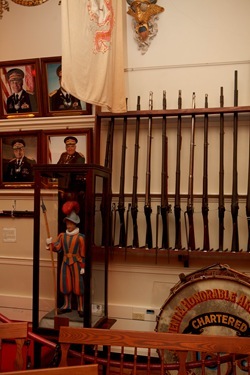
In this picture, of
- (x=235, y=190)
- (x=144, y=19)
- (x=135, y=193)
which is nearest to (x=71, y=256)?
(x=135, y=193)

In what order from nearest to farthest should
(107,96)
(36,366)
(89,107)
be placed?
(36,366), (107,96), (89,107)

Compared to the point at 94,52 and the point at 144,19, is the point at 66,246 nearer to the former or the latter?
the point at 94,52

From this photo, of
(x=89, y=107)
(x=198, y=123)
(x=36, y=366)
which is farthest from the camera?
(x=89, y=107)

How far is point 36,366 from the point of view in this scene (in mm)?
2816

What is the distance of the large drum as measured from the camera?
9.66 ft

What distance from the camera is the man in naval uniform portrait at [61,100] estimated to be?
3.93 m

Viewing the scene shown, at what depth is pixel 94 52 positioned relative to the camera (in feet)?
10.3

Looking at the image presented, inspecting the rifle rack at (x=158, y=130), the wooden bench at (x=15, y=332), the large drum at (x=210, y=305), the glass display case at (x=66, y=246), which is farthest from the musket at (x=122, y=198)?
the wooden bench at (x=15, y=332)

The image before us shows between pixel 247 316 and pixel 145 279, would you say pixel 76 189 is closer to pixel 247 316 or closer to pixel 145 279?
pixel 145 279

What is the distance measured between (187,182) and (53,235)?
4.48 ft

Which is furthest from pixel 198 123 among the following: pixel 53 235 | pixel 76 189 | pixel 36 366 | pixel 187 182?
pixel 36 366

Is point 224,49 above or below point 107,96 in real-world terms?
above

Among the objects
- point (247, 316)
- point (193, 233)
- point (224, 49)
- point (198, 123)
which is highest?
point (224, 49)

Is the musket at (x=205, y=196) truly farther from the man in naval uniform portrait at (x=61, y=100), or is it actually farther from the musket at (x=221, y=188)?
the man in naval uniform portrait at (x=61, y=100)
